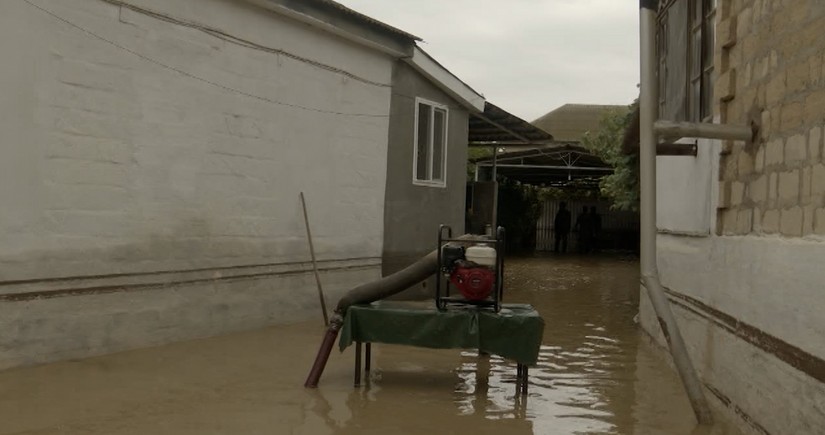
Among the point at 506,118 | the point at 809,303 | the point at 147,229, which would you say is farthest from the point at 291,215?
the point at 809,303

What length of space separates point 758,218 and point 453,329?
2.47 meters

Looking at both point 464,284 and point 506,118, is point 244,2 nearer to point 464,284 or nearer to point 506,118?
point 464,284

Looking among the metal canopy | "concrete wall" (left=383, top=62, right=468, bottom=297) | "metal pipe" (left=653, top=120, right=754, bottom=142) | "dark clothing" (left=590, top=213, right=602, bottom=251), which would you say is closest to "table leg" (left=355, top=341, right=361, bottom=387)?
"metal pipe" (left=653, top=120, right=754, bottom=142)

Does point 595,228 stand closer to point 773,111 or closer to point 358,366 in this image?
point 358,366

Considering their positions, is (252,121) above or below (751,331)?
above

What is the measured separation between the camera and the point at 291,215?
11.6m

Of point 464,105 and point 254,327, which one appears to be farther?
point 464,105

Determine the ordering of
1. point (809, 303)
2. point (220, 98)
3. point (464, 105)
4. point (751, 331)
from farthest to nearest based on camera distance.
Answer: point (464, 105) < point (220, 98) < point (751, 331) < point (809, 303)

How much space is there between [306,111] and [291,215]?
136 cm

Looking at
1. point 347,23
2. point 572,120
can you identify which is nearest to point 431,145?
point 347,23

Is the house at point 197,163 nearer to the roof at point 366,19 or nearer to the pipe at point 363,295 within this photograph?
the roof at point 366,19

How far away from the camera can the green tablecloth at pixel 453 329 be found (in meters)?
7.29

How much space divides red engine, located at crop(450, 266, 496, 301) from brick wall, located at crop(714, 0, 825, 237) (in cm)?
190

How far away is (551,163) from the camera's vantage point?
90.1ft
